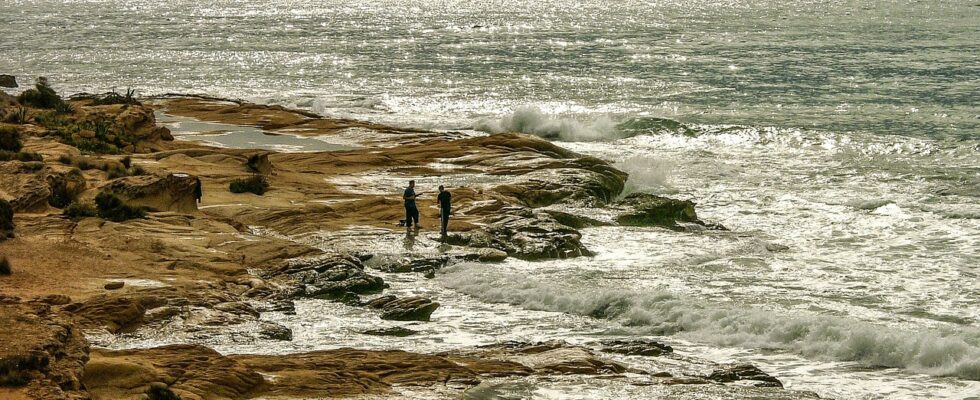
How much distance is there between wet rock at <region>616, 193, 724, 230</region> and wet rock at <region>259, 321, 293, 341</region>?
13.5 metres

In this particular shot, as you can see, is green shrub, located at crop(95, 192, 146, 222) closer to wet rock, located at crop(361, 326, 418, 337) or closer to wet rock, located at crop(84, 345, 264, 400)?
wet rock, located at crop(361, 326, 418, 337)

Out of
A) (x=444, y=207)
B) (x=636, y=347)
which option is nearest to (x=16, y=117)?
(x=444, y=207)

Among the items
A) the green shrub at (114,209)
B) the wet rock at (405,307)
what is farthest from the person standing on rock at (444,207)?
the green shrub at (114,209)

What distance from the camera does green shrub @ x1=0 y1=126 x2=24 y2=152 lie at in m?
32.5

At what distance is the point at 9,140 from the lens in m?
32.7

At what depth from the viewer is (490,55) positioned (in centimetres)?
8606

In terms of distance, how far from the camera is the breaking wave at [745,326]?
2120 cm

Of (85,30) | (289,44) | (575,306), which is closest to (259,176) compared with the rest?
(575,306)

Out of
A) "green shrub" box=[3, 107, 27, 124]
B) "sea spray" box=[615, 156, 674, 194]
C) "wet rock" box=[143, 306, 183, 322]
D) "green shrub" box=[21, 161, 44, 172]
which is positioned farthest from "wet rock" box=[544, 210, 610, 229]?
"green shrub" box=[3, 107, 27, 124]

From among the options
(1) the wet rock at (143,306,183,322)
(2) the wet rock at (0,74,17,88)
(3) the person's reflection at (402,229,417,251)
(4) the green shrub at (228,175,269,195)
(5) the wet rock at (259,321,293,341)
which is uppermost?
(4) the green shrub at (228,175,269,195)

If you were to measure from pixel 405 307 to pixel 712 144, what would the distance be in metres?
26.1

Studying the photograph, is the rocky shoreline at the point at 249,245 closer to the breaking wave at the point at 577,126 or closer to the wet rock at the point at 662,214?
the wet rock at the point at 662,214

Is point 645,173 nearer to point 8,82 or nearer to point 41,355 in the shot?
point 41,355

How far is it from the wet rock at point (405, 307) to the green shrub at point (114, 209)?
721 centimetres
